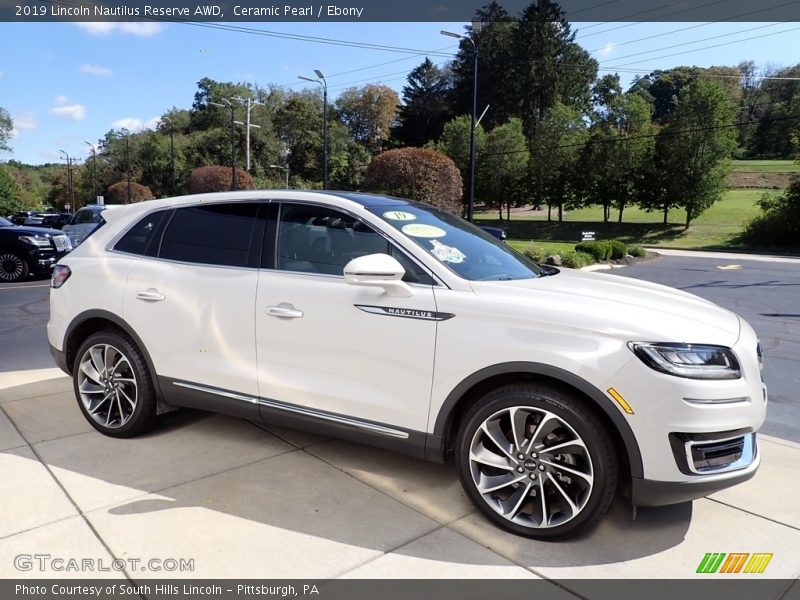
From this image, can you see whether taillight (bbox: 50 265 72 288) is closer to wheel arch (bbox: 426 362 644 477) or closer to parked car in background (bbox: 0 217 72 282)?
wheel arch (bbox: 426 362 644 477)

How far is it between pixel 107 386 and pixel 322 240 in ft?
6.30

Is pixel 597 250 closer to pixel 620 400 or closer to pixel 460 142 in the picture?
pixel 620 400

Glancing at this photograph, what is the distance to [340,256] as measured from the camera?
132 inches

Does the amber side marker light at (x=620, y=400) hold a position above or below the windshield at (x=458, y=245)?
below

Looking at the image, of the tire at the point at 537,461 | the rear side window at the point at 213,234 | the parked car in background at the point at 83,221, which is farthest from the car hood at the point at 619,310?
the parked car in background at the point at 83,221

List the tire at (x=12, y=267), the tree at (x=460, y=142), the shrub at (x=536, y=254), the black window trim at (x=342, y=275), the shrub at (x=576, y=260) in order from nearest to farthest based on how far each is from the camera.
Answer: the black window trim at (x=342, y=275), the tire at (x=12, y=267), the shrub at (x=576, y=260), the shrub at (x=536, y=254), the tree at (x=460, y=142)

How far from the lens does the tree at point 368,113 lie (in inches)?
3172

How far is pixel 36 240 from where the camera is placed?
13039 millimetres

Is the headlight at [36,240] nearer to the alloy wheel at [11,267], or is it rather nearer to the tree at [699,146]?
the alloy wheel at [11,267]

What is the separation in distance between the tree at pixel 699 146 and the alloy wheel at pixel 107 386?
120ft

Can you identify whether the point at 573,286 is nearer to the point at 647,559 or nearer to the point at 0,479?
the point at 647,559

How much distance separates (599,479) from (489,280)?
44.1 inches

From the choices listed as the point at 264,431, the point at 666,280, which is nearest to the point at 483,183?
the point at 666,280


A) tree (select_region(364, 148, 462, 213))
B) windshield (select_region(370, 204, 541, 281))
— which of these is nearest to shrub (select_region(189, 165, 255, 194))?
tree (select_region(364, 148, 462, 213))
